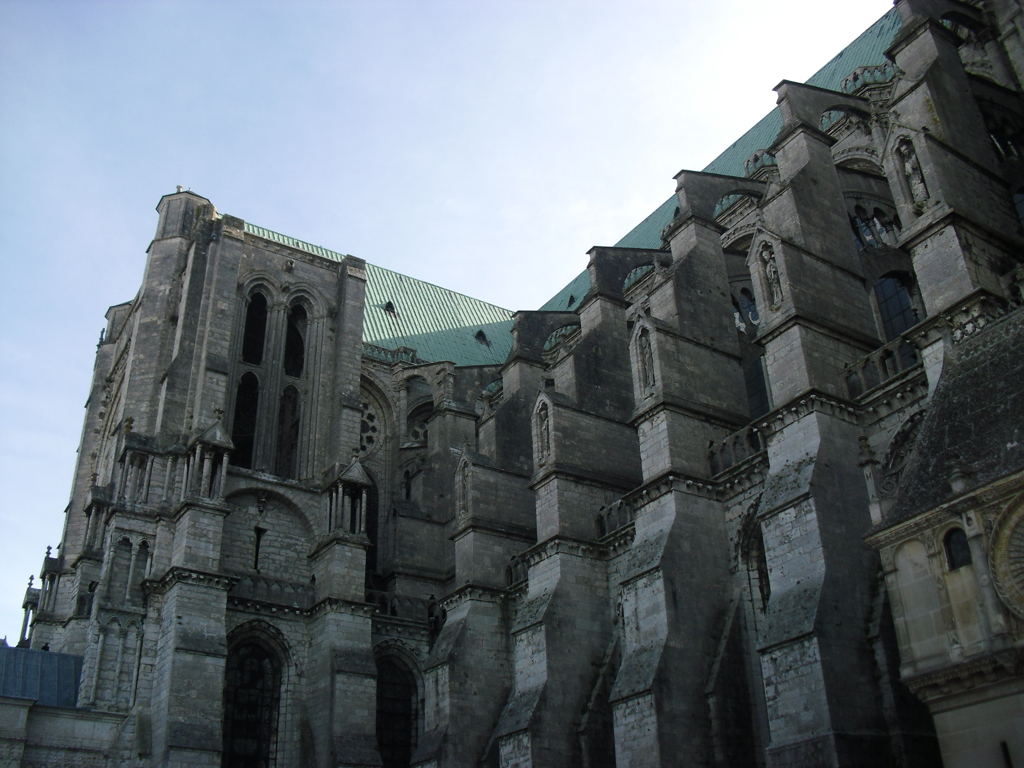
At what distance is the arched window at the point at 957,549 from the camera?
1028 cm

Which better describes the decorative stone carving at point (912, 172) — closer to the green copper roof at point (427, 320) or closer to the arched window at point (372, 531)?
the arched window at point (372, 531)

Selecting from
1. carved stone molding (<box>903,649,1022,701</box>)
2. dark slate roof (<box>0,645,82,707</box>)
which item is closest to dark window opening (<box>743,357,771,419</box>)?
carved stone molding (<box>903,649,1022,701</box>)

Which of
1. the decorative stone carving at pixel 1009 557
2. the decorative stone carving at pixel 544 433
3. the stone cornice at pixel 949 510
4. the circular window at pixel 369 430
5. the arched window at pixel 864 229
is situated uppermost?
the circular window at pixel 369 430

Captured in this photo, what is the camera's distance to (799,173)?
17453 millimetres

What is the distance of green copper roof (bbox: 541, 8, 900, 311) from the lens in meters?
26.1

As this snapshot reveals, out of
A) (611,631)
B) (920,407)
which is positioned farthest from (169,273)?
(920,407)

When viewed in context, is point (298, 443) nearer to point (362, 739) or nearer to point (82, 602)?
point (82, 602)

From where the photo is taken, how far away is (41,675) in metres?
20.3

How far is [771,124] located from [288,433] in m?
16.9

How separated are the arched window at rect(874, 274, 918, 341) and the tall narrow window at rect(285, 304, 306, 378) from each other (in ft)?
50.4

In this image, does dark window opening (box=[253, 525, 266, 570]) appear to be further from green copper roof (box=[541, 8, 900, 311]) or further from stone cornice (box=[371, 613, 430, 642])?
green copper roof (box=[541, 8, 900, 311])

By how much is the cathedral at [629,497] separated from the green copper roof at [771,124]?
193 mm

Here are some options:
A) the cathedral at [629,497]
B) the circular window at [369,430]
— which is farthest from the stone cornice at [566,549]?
the circular window at [369,430]

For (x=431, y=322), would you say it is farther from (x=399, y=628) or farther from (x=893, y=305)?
(x=893, y=305)
